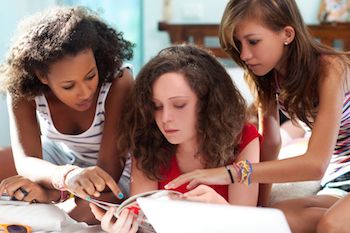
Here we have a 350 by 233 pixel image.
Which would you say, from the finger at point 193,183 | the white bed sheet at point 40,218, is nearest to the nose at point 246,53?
the finger at point 193,183

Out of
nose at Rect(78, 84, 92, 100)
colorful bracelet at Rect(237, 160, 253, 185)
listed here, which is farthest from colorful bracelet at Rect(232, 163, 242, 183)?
nose at Rect(78, 84, 92, 100)

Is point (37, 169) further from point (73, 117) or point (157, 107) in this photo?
point (157, 107)

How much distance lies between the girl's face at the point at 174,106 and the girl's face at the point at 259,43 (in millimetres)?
216

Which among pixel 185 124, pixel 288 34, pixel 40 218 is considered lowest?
pixel 40 218

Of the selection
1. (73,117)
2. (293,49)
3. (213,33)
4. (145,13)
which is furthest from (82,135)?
(145,13)

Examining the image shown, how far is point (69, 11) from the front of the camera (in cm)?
142

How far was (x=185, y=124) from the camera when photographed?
4.21 ft

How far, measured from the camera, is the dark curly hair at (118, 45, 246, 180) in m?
1.30

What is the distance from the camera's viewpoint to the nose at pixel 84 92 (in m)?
1.37

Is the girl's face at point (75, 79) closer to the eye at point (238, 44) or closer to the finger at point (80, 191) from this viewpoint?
the finger at point (80, 191)

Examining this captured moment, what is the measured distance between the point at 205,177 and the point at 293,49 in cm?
46

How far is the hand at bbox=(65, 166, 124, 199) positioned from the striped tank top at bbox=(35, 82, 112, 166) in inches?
11.1

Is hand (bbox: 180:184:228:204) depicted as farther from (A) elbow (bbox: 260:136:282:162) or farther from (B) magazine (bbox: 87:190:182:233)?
(A) elbow (bbox: 260:136:282:162)

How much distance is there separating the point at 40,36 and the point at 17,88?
18 cm
